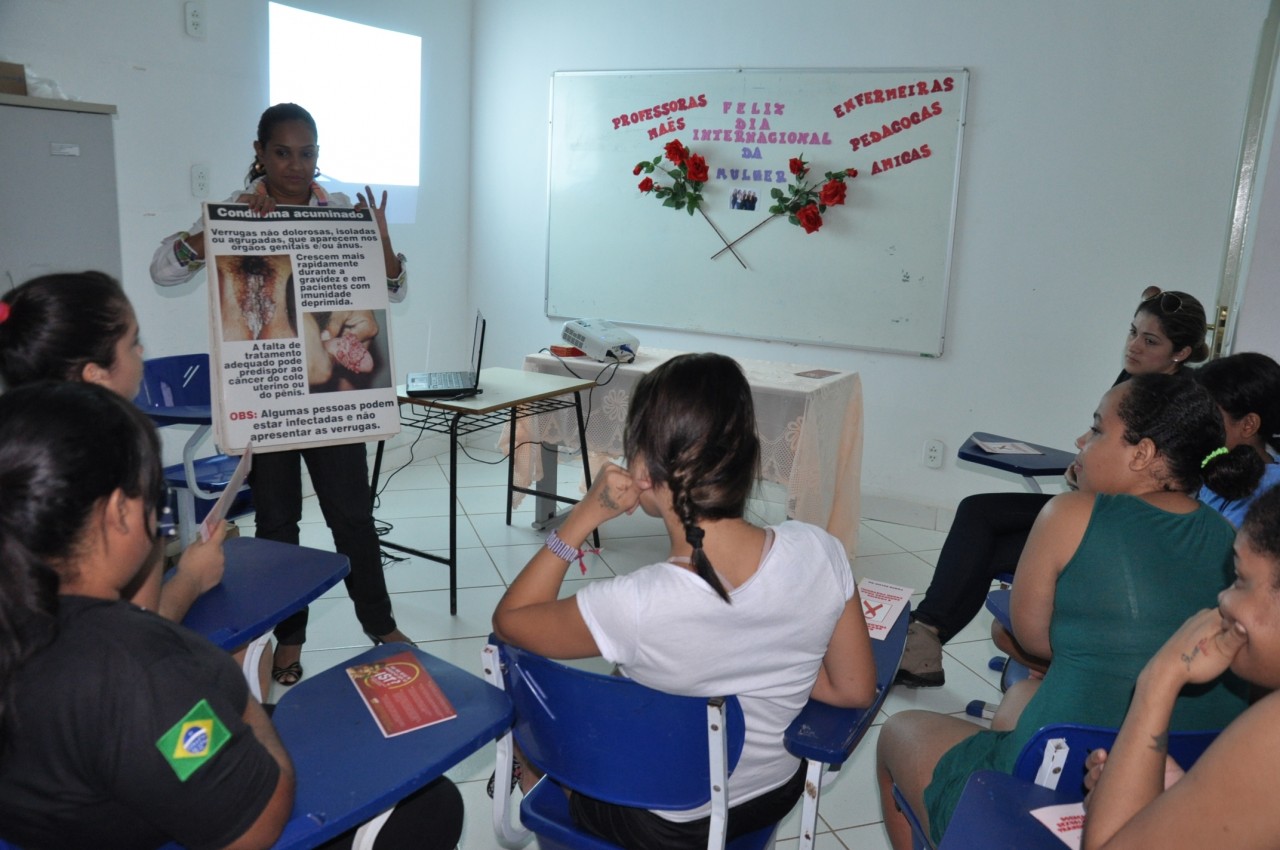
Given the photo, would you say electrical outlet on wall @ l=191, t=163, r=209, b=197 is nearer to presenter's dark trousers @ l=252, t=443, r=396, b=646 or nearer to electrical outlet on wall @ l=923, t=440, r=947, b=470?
presenter's dark trousers @ l=252, t=443, r=396, b=646

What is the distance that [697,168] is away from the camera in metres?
4.40

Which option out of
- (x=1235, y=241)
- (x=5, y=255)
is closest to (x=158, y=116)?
(x=5, y=255)

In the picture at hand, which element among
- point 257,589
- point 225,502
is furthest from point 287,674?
point 225,502

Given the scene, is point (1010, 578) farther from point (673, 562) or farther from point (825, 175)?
point (825, 175)

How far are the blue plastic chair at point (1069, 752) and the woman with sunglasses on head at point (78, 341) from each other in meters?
1.18

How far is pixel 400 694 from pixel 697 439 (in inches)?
20.3

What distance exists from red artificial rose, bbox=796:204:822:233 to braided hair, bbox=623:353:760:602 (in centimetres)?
308

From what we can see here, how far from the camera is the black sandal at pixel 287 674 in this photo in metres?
2.54

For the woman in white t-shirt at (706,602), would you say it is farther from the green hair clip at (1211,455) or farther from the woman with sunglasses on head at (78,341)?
the green hair clip at (1211,455)

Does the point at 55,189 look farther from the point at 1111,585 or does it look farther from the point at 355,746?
the point at 1111,585

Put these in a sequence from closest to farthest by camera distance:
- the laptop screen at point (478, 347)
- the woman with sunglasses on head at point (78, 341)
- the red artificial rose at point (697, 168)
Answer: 1. the woman with sunglasses on head at point (78, 341)
2. the laptop screen at point (478, 347)
3. the red artificial rose at point (697, 168)

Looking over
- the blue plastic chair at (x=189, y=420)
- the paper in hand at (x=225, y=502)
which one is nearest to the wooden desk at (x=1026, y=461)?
the paper in hand at (x=225, y=502)

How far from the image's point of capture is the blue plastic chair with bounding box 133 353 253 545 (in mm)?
2453

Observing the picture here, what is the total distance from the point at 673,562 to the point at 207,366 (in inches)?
83.5
